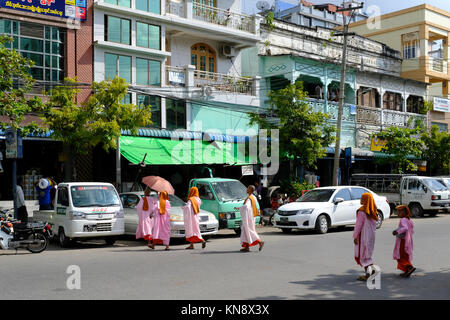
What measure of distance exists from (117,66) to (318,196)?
10680 mm

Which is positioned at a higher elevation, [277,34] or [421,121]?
[277,34]

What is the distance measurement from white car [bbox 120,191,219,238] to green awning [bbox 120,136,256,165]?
3690 millimetres

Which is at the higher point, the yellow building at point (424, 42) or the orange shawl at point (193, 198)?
the yellow building at point (424, 42)

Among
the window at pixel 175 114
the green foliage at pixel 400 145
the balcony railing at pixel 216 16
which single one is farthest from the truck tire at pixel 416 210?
the balcony railing at pixel 216 16

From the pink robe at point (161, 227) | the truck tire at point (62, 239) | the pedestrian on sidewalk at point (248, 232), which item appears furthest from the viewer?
the truck tire at point (62, 239)

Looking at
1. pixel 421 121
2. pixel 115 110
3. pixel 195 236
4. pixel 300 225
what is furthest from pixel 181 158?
pixel 421 121

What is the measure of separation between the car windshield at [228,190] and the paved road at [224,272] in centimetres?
245

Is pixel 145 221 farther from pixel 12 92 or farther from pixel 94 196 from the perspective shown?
pixel 12 92

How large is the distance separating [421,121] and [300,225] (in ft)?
67.2

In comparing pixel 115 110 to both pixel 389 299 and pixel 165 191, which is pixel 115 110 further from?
pixel 389 299

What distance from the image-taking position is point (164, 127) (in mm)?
23484

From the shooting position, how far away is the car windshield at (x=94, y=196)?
1420 cm

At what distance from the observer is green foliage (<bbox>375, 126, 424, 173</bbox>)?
29497 millimetres

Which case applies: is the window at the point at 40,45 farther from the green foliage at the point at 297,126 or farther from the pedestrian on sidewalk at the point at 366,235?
the pedestrian on sidewalk at the point at 366,235
